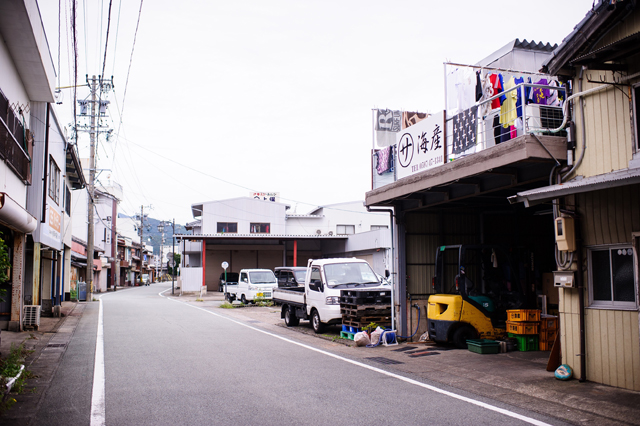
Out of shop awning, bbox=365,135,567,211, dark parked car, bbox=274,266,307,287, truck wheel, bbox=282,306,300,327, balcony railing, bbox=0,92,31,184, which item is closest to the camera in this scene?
shop awning, bbox=365,135,567,211

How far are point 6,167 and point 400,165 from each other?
9.04 m

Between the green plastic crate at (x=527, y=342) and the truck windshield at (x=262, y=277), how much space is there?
20664 mm

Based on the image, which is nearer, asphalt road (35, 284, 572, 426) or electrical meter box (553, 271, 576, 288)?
asphalt road (35, 284, 572, 426)

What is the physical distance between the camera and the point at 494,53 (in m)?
13.2

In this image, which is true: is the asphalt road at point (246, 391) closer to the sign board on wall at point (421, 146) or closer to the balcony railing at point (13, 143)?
the balcony railing at point (13, 143)

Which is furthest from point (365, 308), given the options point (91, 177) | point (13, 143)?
point (91, 177)

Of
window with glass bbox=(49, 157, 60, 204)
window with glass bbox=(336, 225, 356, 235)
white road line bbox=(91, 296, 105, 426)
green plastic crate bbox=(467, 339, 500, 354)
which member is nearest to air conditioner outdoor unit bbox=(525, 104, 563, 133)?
green plastic crate bbox=(467, 339, 500, 354)

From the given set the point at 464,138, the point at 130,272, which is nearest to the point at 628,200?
the point at 464,138

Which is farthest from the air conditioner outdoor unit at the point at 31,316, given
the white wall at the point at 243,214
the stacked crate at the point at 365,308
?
the white wall at the point at 243,214

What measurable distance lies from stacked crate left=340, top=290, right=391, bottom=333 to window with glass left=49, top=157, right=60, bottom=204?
12.7 metres

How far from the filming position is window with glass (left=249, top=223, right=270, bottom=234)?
173 feet

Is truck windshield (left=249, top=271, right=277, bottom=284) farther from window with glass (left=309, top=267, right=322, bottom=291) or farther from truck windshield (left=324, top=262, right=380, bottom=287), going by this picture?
truck windshield (left=324, top=262, right=380, bottom=287)

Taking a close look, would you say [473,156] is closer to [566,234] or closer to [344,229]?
[566,234]

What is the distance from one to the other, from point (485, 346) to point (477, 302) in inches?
48.7
